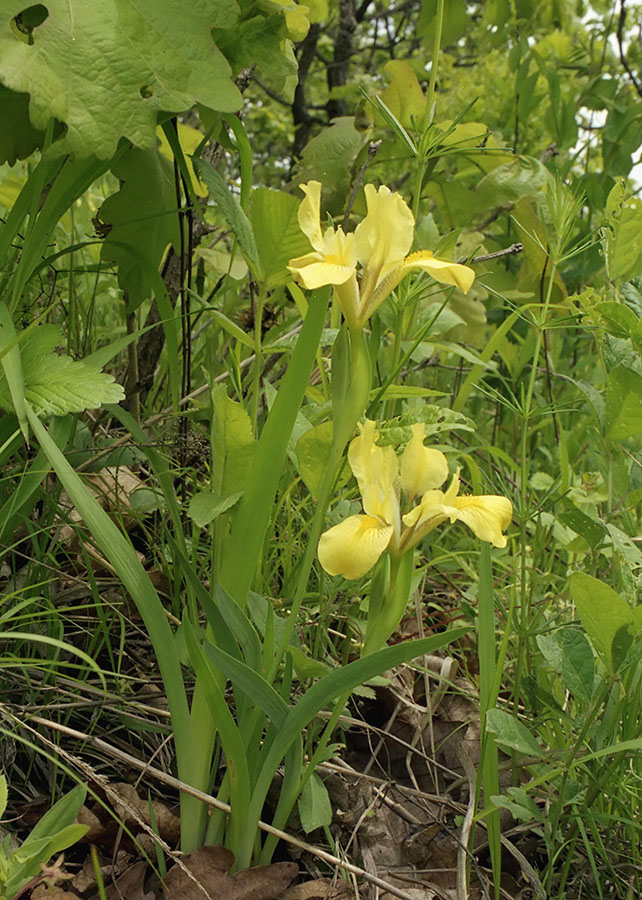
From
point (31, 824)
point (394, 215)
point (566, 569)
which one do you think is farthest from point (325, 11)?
point (31, 824)

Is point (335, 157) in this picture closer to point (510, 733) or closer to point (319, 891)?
point (510, 733)

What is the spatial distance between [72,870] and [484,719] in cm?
50

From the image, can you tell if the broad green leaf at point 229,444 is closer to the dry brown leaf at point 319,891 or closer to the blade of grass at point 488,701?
the blade of grass at point 488,701

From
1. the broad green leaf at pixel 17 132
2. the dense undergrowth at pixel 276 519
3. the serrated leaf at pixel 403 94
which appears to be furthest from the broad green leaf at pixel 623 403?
the broad green leaf at pixel 17 132

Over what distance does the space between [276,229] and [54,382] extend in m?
0.32

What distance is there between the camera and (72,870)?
0.92 m

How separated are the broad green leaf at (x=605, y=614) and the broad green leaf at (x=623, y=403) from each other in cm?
25

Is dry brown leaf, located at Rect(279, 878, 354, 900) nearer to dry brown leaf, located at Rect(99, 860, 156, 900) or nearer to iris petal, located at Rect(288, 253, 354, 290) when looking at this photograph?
dry brown leaf, located at Rect(99, 860, 156, 900)

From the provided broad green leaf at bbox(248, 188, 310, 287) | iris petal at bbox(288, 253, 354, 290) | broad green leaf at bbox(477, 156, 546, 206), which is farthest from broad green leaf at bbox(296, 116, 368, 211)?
iris petal at bbox(288, 253, 354, 290)

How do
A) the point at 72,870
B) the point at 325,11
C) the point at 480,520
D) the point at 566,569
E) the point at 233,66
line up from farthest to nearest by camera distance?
the point at 566,569 < the point at 325,11 < the point at 233,66 < the point at 72,870 < the point at 480,520

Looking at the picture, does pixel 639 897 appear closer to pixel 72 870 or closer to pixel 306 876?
pixel 306 876

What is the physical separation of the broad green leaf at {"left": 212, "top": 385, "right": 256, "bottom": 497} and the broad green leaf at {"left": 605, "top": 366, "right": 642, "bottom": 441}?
473 mm

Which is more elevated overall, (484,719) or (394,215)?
(394,215)

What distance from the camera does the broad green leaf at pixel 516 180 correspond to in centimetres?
152
